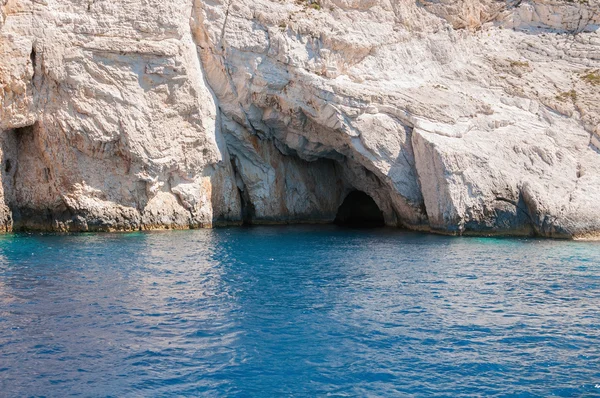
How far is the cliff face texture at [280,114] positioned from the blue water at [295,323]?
6387 millimetres

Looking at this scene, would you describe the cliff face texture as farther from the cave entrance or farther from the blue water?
the cave entrance

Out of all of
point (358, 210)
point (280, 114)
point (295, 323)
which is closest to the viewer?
point (295, 323)

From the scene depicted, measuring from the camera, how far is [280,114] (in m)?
32.6

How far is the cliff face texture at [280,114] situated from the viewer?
2833 centimetres

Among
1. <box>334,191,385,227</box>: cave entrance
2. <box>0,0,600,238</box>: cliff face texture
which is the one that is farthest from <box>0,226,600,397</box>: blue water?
A: <box>334,191,385,227</box>: cave entrance

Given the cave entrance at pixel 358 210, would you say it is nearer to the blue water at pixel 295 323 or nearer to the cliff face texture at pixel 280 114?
the cliff face texture at pixel 280 114

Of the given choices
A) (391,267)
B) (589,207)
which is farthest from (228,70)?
(589,207)

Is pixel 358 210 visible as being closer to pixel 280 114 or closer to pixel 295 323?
pixel 280 114

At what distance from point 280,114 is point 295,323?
66.8 ft

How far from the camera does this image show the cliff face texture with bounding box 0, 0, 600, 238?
92.9ft

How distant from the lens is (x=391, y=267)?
20.6m

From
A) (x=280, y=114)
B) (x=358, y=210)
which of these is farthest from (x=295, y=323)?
(x=358, y=210)

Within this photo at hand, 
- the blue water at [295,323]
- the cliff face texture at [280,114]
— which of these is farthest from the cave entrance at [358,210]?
the blue water at [295,323]

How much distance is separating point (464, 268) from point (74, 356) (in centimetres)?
1319
